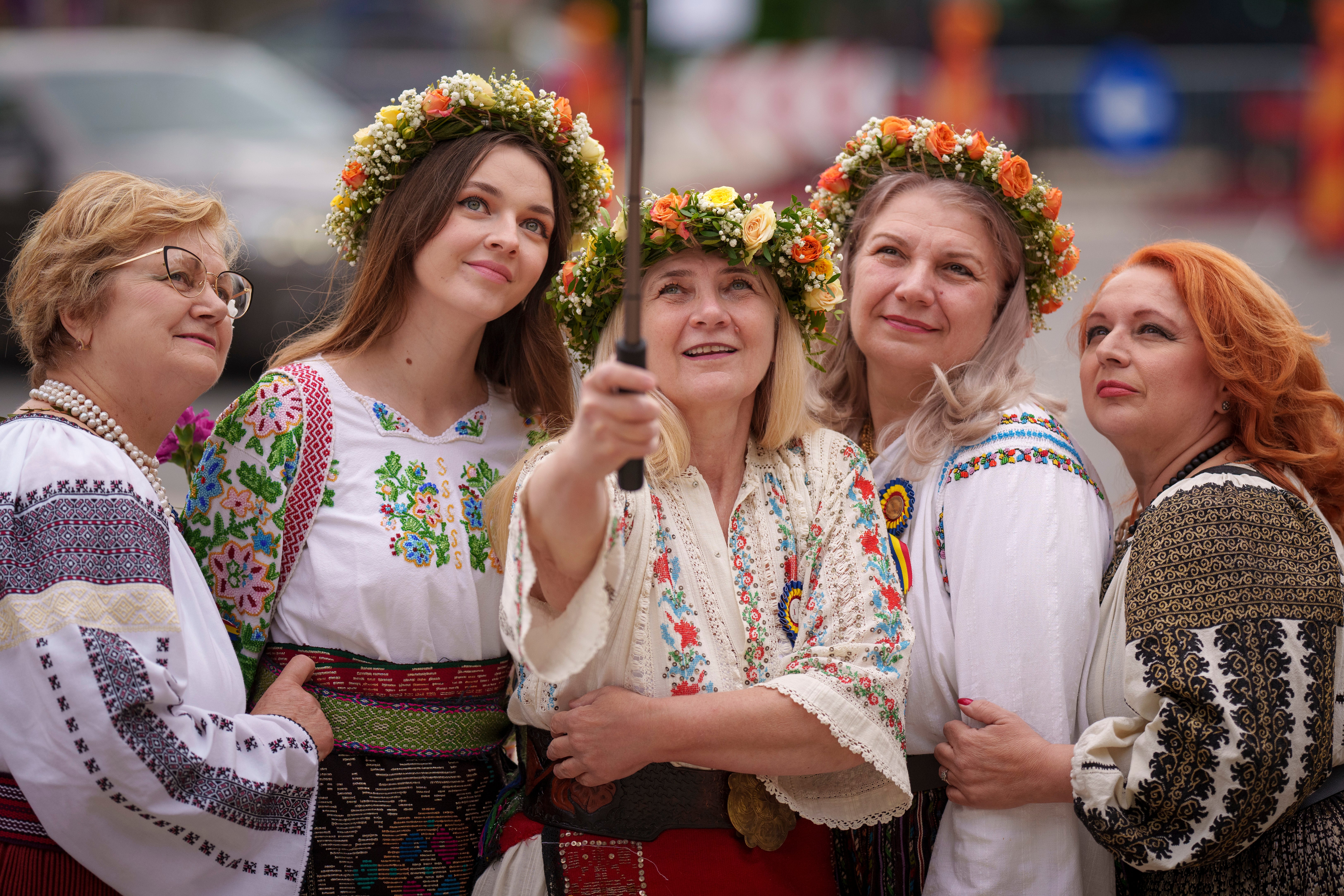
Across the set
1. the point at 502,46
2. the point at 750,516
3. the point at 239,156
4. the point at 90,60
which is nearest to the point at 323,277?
the point at 239,156

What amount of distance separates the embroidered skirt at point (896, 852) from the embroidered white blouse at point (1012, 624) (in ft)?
0.17

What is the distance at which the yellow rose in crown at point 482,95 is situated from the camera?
294cm

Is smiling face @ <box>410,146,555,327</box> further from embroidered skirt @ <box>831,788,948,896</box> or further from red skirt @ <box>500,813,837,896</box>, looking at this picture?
embroidered skirt @ <box>831,788,948,896</box>

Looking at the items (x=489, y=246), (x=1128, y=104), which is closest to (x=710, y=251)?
(x=489, y=246)

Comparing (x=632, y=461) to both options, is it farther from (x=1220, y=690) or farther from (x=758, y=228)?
(x=1220, y=690)

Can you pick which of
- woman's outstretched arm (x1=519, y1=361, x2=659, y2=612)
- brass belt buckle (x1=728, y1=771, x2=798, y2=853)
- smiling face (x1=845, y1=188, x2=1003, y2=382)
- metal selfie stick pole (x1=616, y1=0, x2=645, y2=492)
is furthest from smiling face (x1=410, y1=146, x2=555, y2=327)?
brass belt buckle (x1=728, y1=771, x2=798, y2=853)

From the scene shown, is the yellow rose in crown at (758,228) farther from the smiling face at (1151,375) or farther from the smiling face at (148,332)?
the smiling face at (148,332)

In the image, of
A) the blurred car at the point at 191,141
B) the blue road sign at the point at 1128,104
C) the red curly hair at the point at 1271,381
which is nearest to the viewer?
the red curly hair at the point at 1271,381

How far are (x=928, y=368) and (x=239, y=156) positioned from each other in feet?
20.1

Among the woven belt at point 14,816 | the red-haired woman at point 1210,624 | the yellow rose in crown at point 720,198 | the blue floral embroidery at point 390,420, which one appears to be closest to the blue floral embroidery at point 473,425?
the blue floral embroidery at point 390,420

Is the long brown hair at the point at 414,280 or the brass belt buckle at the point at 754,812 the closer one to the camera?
the brass belt buckle at the point at 754,812

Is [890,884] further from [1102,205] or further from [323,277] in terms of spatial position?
[1102,205]

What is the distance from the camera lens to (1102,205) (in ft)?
46.3

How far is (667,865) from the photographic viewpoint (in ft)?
8.00
